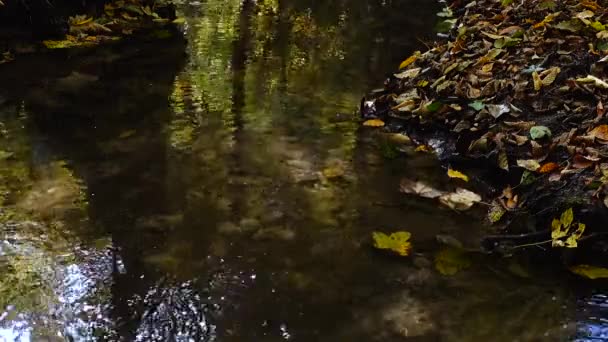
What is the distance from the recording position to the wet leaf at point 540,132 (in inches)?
163

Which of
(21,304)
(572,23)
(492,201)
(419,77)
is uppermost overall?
(572,23)

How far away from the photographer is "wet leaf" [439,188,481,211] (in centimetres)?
388

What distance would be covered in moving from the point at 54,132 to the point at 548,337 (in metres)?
3.90

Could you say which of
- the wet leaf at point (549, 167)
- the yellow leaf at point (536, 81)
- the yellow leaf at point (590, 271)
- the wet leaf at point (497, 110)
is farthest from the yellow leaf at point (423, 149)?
the yellow leaf at point (590, 271)

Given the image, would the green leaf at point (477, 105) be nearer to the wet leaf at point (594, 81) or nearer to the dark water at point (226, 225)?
the dark water at point (226, 225)

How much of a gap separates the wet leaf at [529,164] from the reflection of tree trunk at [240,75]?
72.7 inches

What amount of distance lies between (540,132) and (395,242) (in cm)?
148

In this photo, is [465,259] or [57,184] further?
[57,184]

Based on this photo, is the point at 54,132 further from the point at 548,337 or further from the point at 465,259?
the point at 548,337

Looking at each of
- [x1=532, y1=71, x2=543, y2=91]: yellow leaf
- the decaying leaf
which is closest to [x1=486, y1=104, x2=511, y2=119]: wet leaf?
[x1=532, y1=71, x2=543, y2=91]: yellow leaf

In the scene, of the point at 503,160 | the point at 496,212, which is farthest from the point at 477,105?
the point at 496,212

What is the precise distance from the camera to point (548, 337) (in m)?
2.76

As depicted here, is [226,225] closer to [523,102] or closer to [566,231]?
[566,231]

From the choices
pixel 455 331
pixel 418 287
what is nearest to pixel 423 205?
pixel 418 287
